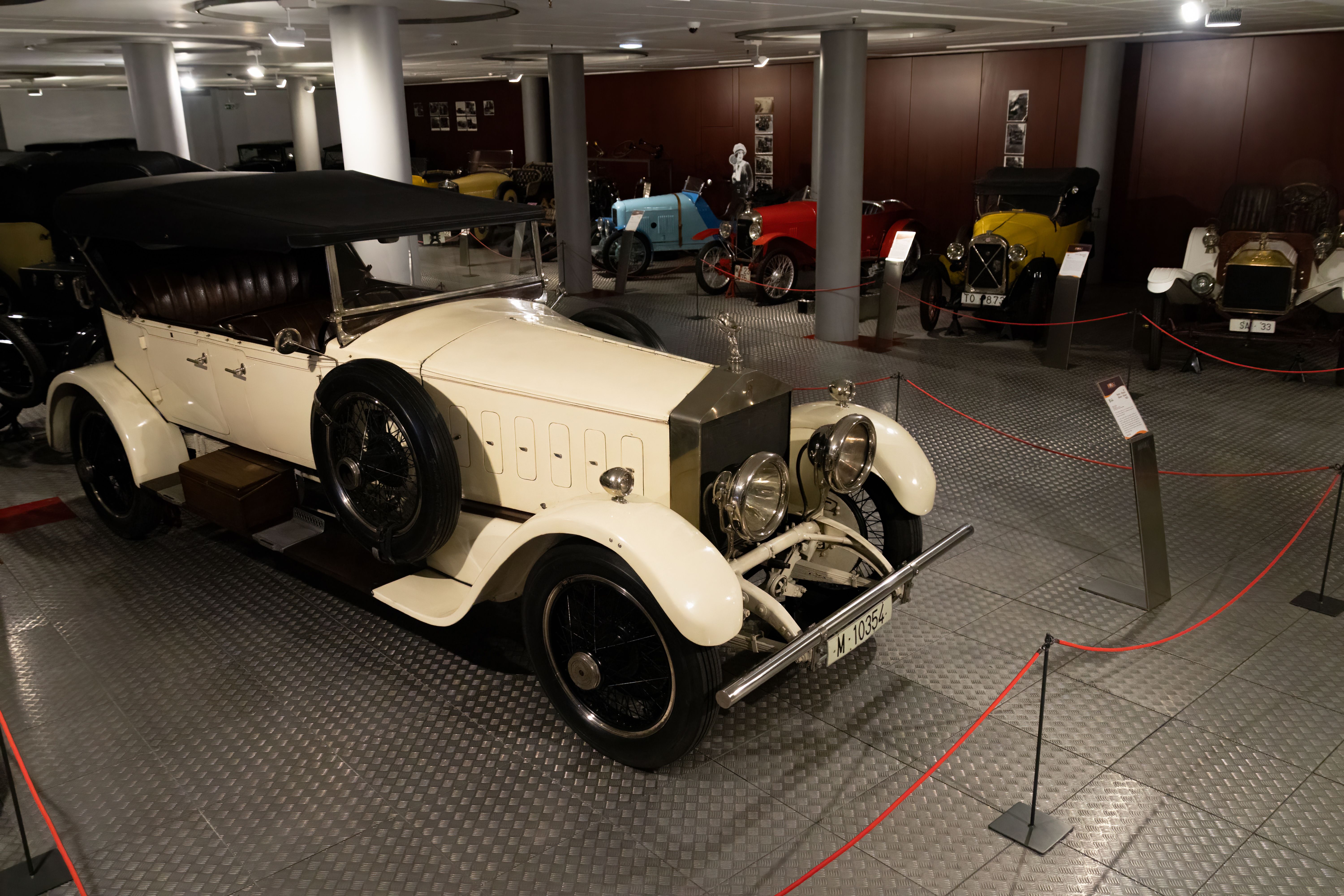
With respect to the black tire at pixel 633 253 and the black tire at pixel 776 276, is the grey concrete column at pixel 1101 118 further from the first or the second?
the black tire at pixel 633 253

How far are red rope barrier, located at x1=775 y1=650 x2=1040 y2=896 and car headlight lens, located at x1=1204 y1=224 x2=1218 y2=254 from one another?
6.03m

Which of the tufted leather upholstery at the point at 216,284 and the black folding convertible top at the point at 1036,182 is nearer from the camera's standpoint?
the tufted leather upholstery at the point at 216,284

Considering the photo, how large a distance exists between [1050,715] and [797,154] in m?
12.7

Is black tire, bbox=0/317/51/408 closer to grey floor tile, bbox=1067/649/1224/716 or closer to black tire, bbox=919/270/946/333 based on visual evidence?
grey floor tile, bbox=1067/649/1224/716

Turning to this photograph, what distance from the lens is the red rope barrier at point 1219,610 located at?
359cm

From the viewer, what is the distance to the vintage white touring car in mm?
3117

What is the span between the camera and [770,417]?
3455mm

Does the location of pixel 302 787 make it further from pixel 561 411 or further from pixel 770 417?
pixel 770 417

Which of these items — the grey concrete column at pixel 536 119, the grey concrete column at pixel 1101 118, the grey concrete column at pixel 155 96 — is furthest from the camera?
the grey concrete column at pixel 536 119

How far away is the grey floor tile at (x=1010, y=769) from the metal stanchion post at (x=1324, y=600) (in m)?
1.67

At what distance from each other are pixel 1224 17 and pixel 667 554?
614 cm

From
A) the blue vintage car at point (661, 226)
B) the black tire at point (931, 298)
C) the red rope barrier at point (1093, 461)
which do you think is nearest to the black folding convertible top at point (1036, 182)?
the black tire at point (931, 298)

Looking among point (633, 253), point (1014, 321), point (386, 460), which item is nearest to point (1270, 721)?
point (386, 460)

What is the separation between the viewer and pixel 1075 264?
25.8ft
